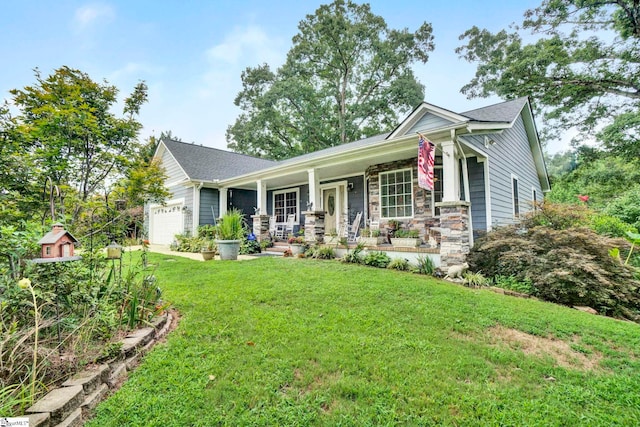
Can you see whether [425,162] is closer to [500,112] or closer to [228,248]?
[500,112]

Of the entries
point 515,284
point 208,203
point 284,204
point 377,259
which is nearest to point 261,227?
point 284,204

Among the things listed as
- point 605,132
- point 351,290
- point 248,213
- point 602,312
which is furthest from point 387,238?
point 605,132

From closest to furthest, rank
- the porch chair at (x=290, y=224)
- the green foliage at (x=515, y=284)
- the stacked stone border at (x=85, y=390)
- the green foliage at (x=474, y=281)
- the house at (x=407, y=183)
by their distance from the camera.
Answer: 1. the stacked stone border at (x=85, y=390)
2. the green foliage at (x=515, y=284)
3. the green foliage at (x=474, y=281)
4. the house at (x=407, y=183)
5. the porch chair at (x=290, y=224)

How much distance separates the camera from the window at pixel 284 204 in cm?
1163

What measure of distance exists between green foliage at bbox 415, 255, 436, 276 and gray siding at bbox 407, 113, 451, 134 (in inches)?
127

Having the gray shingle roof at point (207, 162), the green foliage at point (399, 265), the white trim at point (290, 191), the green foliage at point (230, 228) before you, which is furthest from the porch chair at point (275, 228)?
the green foliage at point (399, 265)

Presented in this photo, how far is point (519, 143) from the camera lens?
948 centimetres

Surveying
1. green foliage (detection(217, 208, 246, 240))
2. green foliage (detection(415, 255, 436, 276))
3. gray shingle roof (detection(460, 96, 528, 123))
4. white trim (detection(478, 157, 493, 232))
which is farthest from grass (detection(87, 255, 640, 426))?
gray shingle roof (detection(460, 96, 528, 123))

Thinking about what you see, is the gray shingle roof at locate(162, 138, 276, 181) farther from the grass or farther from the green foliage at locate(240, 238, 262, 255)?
the grass

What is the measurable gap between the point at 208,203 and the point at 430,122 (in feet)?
30.0

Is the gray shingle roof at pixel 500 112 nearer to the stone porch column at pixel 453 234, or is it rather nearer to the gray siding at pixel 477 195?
the gray siding at pixel 477 195

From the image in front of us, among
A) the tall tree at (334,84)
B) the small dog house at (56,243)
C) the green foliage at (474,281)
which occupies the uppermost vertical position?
the tall tree at (334,84)

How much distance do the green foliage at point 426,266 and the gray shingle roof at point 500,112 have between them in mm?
4829

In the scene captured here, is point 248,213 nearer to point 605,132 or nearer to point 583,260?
point 583,260
